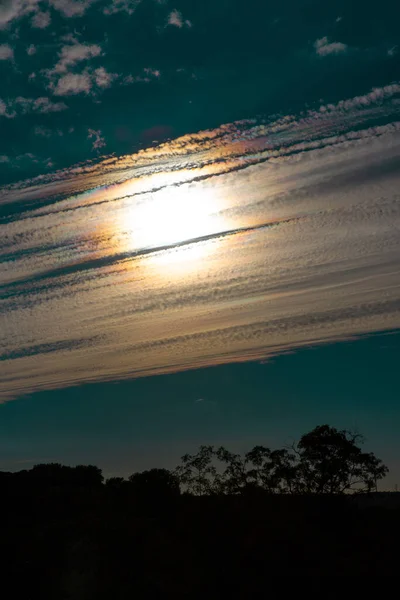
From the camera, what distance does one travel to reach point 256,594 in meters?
57.6

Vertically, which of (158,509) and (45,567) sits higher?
(158,509)

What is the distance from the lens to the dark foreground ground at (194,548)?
59812 millimetres

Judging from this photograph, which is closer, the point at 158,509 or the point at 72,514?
the point at 72,514

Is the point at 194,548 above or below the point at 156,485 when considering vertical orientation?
below

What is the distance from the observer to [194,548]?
6650cm

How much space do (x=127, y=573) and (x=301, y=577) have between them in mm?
14781

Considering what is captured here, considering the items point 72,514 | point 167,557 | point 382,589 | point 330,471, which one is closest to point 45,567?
point 167,557

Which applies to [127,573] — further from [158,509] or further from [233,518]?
[158,509]

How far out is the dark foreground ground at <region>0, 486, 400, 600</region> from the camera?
59812 mm

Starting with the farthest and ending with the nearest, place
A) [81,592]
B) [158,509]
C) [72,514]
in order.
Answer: [158,509] < [72,514] < [81,592]

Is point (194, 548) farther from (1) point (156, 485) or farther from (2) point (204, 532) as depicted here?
(1) point (156, 485)

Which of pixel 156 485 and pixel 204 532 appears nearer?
pixel 204 532

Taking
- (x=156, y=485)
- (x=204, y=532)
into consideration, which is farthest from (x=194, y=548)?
(x=156, y=485)

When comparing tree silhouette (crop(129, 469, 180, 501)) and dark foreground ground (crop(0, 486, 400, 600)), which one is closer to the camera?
dark foreground ground (crop(0, 486, 400, 600))
